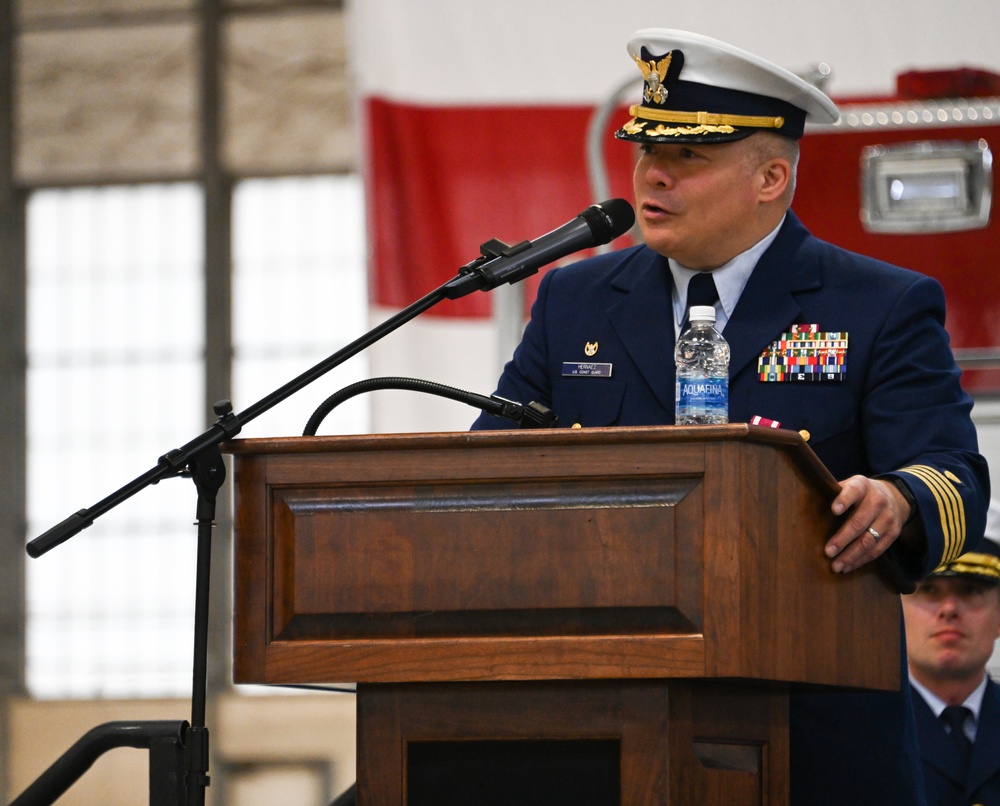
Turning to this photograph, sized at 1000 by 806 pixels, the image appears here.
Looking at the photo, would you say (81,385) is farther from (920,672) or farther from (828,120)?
(828,120)

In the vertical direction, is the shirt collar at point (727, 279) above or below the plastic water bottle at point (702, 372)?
above

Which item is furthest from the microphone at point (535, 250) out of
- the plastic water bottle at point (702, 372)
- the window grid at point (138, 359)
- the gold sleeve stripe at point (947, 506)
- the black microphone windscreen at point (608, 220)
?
the window grid at point (138, 359)

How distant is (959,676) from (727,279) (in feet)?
3.68

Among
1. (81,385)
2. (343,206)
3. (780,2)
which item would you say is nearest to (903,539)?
(780,2)

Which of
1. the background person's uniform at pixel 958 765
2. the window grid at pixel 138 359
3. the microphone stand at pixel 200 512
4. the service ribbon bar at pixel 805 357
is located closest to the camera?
the microphone stand at pixel 200 512

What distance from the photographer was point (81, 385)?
8.17 metres

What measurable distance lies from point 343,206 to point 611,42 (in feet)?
13.6

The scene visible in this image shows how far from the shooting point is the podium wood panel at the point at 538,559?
123 cm

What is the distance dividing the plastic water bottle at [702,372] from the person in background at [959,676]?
3.25ft

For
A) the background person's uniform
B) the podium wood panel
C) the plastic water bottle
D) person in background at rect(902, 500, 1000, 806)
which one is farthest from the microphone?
the background person's uniform

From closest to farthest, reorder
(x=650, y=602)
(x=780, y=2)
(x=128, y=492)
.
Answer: (x=650, y=602)
(x=128, y=492)
(x=780, y=2)

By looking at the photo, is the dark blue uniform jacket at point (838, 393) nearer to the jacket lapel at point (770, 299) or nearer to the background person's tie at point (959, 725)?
the jacket lapel at point (770, 299)

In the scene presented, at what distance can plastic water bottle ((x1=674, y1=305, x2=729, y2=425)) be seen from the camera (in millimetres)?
1450

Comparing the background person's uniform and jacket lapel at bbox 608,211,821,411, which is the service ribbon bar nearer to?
jacket lapel at bbox 608,211,821,411
